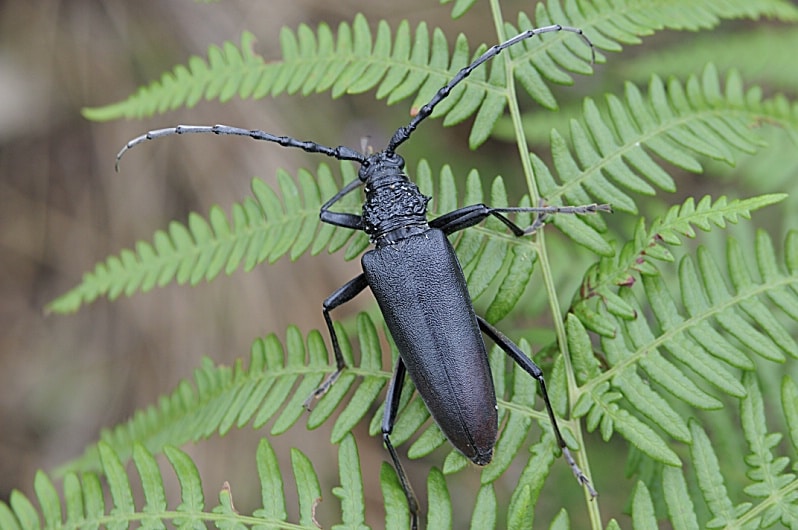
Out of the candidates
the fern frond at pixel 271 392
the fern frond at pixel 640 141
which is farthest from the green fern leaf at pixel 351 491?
the fern frond at pixel 640 141

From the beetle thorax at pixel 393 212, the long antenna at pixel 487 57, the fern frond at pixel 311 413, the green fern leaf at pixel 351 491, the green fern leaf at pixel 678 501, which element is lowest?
the green fern leaf at pixel 678 501

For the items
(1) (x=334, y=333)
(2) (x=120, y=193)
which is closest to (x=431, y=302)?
(1) (x=334, y=333)

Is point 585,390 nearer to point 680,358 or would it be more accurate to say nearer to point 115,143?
point 680,358

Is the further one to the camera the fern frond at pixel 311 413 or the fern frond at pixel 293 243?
A: the fern frond at pixel 293 243

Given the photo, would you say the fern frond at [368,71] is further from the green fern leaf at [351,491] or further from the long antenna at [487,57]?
the green fern leaf at [351,491]

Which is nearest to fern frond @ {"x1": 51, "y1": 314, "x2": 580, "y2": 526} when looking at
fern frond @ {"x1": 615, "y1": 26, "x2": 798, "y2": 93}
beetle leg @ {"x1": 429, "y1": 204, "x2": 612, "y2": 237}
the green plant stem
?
the green plant stem

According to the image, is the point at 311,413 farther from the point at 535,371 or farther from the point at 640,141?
the point at 640,141
